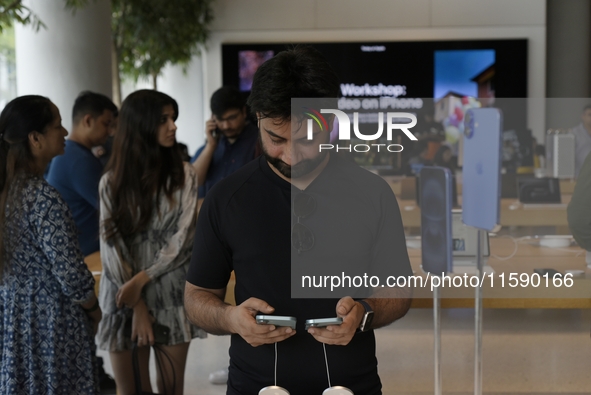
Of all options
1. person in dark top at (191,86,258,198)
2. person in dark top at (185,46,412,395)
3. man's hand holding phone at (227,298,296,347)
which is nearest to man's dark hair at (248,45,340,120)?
person in dark top at (185,46,412,395)

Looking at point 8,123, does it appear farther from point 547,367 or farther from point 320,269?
point 547,367

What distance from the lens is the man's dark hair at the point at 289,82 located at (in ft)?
4.66

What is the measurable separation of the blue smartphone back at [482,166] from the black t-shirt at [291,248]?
1.21 feet

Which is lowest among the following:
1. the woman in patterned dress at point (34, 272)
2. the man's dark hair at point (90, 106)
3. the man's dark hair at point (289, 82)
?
the woman in patterned dress at point (34, 272)

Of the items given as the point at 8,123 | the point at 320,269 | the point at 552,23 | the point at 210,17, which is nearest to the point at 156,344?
the point at 8,123

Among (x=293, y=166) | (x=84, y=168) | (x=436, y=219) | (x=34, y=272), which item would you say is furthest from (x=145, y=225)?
(x=293, y=166)

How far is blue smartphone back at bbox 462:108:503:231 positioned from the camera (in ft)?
5.80

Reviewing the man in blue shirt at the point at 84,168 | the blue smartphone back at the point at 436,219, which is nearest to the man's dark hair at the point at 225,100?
the man in blue shirt at the point at 84,168

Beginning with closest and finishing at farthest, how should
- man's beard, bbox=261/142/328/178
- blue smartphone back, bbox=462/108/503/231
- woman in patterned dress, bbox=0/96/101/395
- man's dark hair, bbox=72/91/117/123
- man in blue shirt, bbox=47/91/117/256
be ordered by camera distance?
man's beard, bbox=261/142/328/178 → blue smartphone back, bbox=462/108/503/231 → woman in patterned dress, bbox=0/96/101/395 → man in blue shirt, bbox=47/91/117/256 → man's dark hair, bbox=72/91/117/123

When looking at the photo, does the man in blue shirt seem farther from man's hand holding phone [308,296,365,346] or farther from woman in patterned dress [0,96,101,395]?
man's hand holding phone [308,296,365,346]

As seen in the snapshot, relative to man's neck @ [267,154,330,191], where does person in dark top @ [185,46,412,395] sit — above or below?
below

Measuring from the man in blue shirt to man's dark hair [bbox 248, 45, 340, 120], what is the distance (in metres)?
1.78

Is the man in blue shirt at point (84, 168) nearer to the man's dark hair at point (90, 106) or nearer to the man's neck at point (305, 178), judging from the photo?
the man's dark hair at point (90, 106)

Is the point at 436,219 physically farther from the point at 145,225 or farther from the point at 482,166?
the point at 145,225
